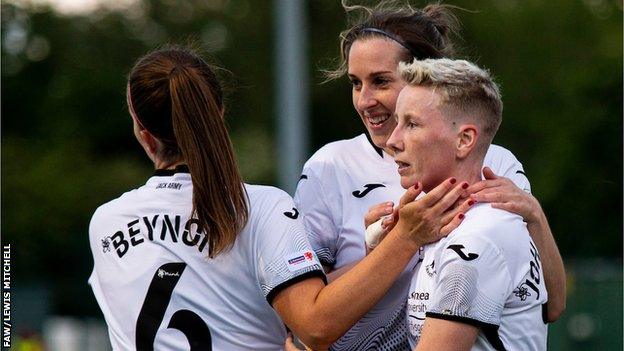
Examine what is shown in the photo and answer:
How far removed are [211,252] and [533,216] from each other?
105 centimetres

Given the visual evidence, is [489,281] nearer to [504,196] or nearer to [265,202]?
[504,196]

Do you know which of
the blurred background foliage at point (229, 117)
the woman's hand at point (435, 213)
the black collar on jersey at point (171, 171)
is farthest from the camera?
the blurred background foliage at point (229, 117)

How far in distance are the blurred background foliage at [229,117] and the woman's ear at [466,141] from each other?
2141 centimetres

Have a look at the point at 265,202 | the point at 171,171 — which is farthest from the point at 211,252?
the point at 171,171

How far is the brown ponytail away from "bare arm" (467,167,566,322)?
780 millimetres

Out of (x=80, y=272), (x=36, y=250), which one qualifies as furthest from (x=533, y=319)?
(x=36, y=250)

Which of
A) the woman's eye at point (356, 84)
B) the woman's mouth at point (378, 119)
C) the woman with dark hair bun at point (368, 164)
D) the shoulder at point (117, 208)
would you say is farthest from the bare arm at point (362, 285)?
the woman's eye at point (356, 84)

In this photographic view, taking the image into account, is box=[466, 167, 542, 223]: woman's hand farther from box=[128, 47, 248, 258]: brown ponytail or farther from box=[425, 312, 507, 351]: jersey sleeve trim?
box=[128, 47, 248, 258]: brown ponytail

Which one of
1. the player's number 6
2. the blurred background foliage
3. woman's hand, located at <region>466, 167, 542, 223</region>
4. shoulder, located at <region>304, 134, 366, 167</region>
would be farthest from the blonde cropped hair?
the blurred background foliage

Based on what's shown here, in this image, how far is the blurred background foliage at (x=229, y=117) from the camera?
30.8 metres

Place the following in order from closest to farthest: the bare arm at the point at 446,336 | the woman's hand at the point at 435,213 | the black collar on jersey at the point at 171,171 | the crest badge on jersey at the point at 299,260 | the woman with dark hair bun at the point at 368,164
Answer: the bare arm at the point at 446,336 → the woman's hand at the point at 435,213 → the crest badge on jersey at the point at 299,260 → the black collar on jersey at the point at 171,171 → the woman with dark hair bun at the point at 368,164

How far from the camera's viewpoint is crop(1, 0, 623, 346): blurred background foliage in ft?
101

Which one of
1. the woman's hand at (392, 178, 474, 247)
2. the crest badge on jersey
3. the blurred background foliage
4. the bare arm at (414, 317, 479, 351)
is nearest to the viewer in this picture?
the bare arm at (414, 317, 479, 351)

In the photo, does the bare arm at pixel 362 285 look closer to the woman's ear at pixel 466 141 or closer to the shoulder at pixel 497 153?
the woman's ear at pixel 466 141
